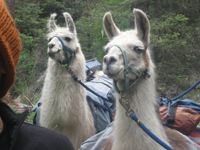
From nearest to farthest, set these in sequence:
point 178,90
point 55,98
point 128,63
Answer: point 128,63 < point 55,98 < point 178,90

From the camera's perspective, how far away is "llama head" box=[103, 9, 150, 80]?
1771 mm

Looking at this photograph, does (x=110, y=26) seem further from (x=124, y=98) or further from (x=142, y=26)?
(x=124, y=98)

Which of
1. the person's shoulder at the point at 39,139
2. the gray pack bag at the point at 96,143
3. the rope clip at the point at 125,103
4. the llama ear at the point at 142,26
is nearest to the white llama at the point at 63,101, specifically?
the gray pack bag at the point at 96,143

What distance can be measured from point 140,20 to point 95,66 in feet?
10.1

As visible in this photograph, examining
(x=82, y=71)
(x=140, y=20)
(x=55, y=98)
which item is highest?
(x=140, y=20)

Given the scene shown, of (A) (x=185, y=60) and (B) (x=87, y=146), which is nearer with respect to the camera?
(B) (x=87, y=146)

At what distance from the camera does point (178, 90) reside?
7262mm

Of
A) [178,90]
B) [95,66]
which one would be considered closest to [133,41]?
[95,66]

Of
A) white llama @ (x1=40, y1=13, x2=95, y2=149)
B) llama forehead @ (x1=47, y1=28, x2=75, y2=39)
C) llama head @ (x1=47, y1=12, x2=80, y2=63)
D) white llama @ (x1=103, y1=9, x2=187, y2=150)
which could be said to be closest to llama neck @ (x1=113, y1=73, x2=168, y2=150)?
white llama @ (x1=103, y1=9, x2=187, y2=150)

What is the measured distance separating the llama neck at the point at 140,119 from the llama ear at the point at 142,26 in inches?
18.7

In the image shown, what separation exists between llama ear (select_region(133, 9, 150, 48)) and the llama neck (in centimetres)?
48

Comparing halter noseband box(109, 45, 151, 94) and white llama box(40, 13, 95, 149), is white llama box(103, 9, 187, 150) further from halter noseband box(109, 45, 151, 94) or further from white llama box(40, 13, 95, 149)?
white llama box(40, 13, 95, 149)

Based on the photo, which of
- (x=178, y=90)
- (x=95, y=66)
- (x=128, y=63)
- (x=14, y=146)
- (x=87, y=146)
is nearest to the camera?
(x=14, y=146)

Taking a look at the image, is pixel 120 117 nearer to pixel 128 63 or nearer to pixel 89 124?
pixel 128 63
